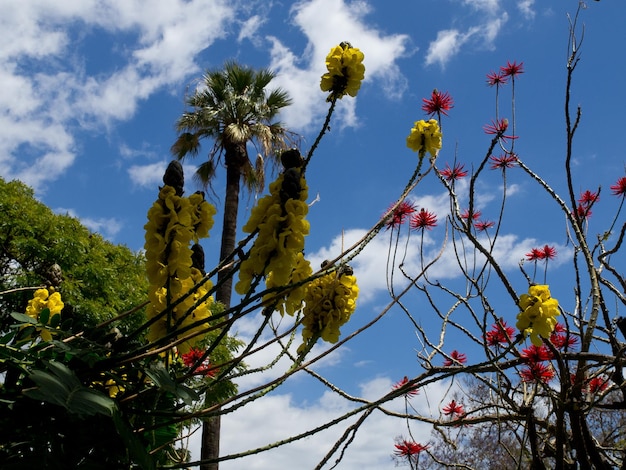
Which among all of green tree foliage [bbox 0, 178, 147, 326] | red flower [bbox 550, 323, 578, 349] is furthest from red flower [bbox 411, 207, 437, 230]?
green tree foliage [bbox 0, 178, 147, 326]

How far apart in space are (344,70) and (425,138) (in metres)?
0.58

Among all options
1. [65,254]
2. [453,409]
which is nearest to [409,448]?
[453,409]

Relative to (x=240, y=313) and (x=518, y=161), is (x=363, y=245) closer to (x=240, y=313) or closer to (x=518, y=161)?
(x=240, y=313)

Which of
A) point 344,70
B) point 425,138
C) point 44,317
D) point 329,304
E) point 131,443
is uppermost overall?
point 425,138

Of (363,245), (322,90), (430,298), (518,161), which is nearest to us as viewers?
(363,245)

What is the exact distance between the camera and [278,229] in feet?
5.04

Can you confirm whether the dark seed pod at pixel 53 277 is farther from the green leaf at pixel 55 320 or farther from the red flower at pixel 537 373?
the red flower at pixel 537 373

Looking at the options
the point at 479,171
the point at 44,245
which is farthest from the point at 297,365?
the point at 44,245

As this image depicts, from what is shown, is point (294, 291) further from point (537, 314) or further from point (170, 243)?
point (537, 314)

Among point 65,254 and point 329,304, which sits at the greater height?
point 65,254

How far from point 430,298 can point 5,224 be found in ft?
30.2

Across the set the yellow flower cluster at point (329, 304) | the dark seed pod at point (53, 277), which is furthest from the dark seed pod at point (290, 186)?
the dark seed pod at point (53, 277)

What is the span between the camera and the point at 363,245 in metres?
1.67

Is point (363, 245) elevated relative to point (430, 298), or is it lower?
lower
